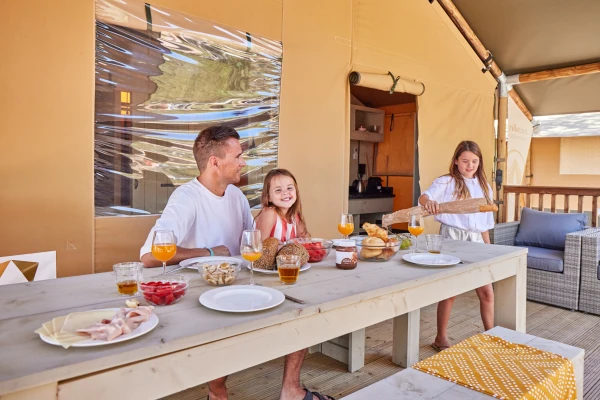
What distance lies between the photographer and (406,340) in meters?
2.60

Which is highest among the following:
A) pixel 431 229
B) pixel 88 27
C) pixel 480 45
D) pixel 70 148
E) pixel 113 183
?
pixel 480 45

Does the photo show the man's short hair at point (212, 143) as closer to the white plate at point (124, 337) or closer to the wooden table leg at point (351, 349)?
the wooden table leg at point (351, 349)

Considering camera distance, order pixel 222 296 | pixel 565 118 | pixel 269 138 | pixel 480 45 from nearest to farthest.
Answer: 1. pixel 222 296
2. pixel 269 138
3. pixel 480 45
4. pixel 565 118

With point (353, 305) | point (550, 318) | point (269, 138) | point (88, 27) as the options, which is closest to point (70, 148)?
point (88, 27)

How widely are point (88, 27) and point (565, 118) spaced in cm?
691

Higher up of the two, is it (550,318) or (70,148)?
(70,148)

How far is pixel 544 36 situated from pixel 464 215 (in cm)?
370

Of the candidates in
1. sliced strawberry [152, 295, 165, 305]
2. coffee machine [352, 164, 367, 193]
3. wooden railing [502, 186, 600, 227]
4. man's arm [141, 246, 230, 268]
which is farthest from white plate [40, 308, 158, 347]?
coffee machine [352, 164, 367, 193]

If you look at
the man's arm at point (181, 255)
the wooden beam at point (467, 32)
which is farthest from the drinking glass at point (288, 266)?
the wooden beam at point (467, 32)

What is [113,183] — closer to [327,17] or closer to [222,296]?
[222,296]

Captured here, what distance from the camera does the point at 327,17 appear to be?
3.87 meters

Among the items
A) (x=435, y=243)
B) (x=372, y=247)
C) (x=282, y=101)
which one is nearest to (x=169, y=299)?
(x=372, y=247)

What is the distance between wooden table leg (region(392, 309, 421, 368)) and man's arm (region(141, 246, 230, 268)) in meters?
1.18

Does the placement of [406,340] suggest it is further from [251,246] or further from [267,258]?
[251,246]
